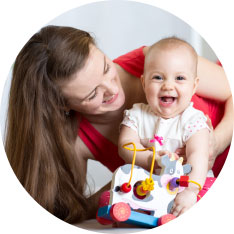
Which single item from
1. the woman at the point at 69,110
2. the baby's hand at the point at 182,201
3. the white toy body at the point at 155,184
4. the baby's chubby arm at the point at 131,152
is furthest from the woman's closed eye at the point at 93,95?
the baby's hand at the point at 182,201

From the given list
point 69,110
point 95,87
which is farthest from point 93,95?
point 69,110

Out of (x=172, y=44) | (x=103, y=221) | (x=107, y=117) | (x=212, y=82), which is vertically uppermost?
(x=172, y=44)

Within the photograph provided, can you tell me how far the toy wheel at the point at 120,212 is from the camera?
1112mm

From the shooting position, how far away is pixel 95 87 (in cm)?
122

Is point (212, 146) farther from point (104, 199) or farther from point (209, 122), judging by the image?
point (104, 199)

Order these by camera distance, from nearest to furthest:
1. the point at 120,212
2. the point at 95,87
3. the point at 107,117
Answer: the point at 120,212, the point at 95,87, the point at 107,117

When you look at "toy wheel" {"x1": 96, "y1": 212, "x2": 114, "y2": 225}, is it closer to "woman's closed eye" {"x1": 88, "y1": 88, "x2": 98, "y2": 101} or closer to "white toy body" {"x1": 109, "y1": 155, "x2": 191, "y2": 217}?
"white toy body" {"x1": 109, "y1": 155, "x2": 191, "y2": 217}

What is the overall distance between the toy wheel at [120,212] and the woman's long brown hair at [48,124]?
264mm

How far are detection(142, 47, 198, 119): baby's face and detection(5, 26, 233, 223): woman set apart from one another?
8cm

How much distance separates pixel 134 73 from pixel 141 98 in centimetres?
8

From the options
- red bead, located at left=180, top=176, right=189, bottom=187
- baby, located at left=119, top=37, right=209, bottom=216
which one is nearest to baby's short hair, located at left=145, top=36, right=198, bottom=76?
baby, located at left=119, top=37, right=209, bottom=216

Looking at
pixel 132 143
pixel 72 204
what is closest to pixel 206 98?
pixel 132 143

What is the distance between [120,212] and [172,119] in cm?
26

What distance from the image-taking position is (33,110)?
1.28 meters
